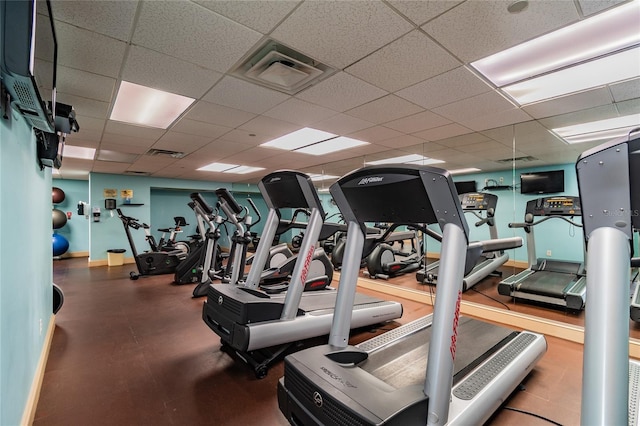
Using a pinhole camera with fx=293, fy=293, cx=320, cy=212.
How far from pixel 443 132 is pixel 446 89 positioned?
5.21 ft

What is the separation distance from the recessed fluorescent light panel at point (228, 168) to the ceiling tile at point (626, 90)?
20.2ft

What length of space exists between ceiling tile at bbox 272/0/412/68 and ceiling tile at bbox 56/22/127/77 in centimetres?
118

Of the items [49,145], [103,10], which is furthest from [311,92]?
[49,145]

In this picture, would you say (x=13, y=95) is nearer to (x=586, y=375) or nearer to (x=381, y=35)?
(x=381, y=35)

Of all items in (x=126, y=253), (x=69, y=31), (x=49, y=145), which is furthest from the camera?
(x=126, y=253)

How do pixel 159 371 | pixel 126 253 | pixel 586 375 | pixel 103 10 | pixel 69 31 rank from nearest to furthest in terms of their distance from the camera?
pixel 586 375 → pixel 103 10 → pixel 69 31 → pixel 159 371 → pixel 126 253

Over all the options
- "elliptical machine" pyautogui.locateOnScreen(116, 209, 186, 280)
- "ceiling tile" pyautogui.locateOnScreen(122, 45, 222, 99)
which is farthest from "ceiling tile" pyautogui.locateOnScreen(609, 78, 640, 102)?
"elliptical machine" pyautogui.locateOnScreen(116, 209, 186, 280)

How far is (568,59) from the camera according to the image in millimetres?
2338

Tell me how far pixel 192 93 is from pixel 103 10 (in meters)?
1.16

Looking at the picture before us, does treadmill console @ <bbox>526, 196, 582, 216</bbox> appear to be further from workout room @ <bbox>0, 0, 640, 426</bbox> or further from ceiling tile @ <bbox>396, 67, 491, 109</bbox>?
ceiling tile @ <bbox>396, 67, 491, 109</bbox>

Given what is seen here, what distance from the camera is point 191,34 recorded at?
195cm

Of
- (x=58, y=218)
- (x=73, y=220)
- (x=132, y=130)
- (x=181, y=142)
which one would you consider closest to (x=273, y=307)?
(x=132, y=130)

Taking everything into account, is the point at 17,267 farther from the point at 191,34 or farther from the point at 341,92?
the point at 341,92

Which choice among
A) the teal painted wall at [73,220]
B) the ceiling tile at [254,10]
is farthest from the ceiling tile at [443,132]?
the teal painted wall at [73,220]
